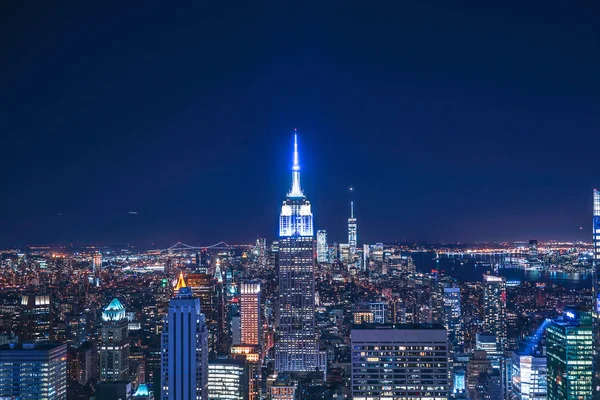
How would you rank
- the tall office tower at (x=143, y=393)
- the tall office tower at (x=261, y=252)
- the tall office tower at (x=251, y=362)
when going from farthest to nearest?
1. the tall office tower at (x=261, y=252)
2. the tall office tower at (x=251, y=362)
3. the tall office tower at (x=143, y=393)

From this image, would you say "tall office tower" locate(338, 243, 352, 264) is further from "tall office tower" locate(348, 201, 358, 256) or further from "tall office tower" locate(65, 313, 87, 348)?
"tall office tower" locate(65, 313, 87, 348)

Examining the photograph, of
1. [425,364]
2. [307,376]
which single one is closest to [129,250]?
[425,364]

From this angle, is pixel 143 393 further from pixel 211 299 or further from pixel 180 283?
pixel 211 299

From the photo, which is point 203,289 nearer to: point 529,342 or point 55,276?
point 55,276

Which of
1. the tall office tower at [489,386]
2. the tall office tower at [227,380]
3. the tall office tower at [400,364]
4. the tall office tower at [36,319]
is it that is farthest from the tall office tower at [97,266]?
the tall office tower at [489,386]

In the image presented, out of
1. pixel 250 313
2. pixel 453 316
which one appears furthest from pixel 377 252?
pixel 250 313

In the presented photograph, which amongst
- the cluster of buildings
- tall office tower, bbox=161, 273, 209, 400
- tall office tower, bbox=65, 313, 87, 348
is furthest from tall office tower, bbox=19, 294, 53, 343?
tall office tower, bbox=161, 273, 209, 400

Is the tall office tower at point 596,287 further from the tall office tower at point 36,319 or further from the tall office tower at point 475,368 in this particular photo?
the tall office tower at point 36,319
